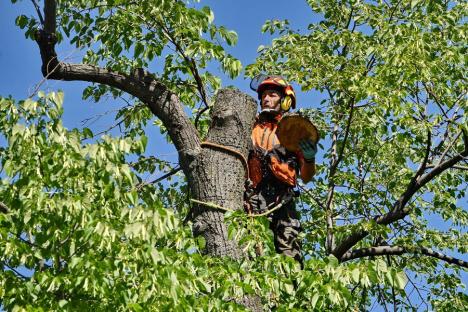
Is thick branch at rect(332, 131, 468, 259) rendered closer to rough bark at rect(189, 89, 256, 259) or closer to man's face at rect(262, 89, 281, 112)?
man's face at rect(262, 89, 281, 112)

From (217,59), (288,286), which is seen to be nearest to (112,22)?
(217,59)

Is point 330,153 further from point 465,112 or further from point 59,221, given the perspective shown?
point 59,221

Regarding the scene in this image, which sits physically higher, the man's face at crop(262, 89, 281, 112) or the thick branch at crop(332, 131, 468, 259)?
the man's face at crop(262, 89, 281, 112)

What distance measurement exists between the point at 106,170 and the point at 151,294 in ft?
2.96

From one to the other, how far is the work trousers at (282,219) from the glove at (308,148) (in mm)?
530

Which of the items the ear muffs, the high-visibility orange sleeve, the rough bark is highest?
the ear muffs

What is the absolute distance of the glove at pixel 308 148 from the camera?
8.59 m

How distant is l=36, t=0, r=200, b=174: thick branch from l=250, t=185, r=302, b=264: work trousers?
1.36 metres

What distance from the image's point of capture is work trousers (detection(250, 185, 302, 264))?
29.0ft

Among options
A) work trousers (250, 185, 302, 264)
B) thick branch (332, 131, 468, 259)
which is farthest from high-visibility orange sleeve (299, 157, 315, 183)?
thick branch (332, 131, 468, 259)

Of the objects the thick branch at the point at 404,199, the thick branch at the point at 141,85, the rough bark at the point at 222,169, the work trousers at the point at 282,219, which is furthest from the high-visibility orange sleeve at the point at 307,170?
the thick branch at the point at 141,85

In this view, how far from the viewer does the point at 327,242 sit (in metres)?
10.1

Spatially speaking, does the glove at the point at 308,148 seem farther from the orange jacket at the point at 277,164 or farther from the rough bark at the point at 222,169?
the rough bark at the point at 222,169

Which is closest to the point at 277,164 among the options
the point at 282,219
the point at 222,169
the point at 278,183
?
the point at 278,183
